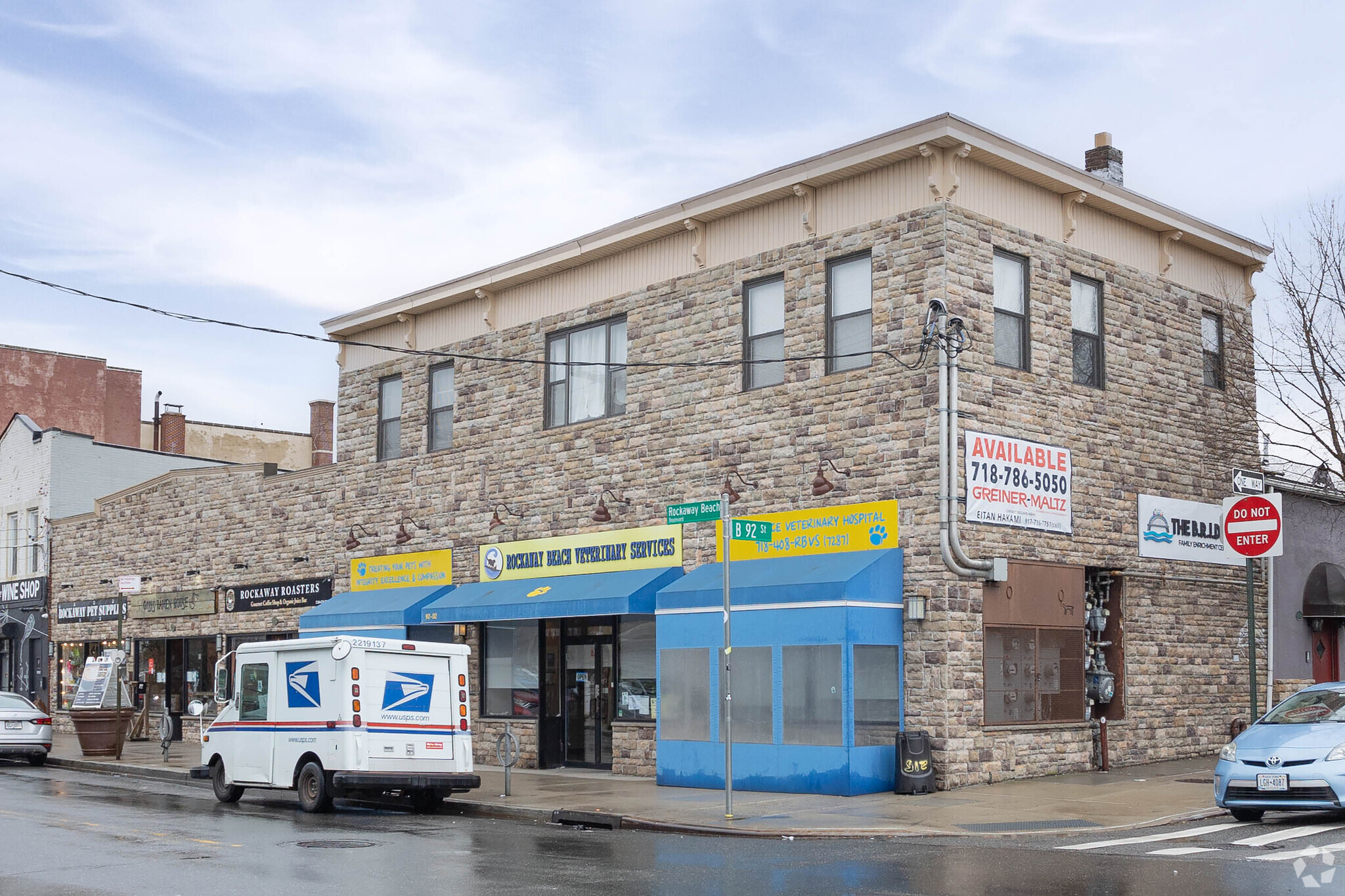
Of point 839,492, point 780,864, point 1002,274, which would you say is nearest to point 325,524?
point 839,492

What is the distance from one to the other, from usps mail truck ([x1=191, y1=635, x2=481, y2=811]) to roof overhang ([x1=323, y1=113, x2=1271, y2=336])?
7613 mm

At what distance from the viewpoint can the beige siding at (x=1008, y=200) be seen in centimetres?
1920

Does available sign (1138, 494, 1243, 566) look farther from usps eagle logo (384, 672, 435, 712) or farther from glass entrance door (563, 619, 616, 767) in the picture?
usps eagle logo (384, 672, 435, 712)

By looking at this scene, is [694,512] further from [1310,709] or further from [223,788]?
[223,788]

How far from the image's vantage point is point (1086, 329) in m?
21.0

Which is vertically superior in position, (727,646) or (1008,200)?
(1008,200)

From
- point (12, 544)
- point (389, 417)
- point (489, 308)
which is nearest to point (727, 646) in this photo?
point (489, 308)

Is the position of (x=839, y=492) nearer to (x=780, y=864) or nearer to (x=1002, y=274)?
(x=1002, y=274)

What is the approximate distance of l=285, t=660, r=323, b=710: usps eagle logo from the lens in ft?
58.2

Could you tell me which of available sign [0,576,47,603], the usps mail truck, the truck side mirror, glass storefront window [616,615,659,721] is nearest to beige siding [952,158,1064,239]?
glass storefront window [616,615,659,721]

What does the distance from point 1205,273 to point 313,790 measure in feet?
52.8

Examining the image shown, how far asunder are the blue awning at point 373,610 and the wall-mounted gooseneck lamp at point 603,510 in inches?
154

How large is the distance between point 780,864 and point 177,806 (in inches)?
386

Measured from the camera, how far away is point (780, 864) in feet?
40.1
